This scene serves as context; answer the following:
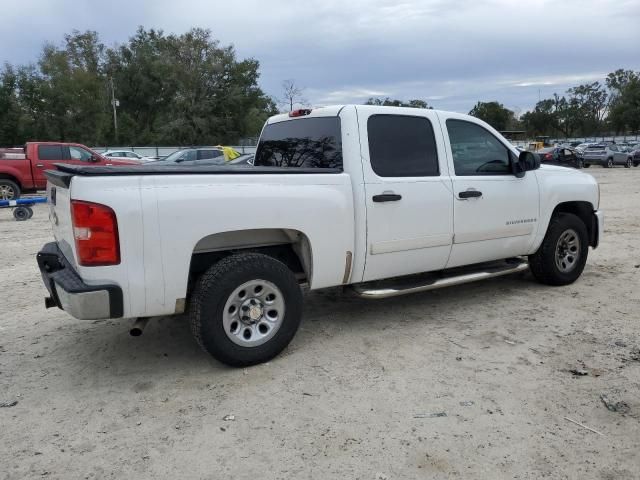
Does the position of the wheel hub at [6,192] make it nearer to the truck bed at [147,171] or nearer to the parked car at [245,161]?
the parked car at [245,161]

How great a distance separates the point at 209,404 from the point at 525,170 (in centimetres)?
377

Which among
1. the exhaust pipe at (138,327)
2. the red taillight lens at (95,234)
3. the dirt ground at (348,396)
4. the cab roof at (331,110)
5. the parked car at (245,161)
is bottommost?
the dirt ground at (348,396)

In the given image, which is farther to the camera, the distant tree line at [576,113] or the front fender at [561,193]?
Answer: the distant tree line at [576,113]

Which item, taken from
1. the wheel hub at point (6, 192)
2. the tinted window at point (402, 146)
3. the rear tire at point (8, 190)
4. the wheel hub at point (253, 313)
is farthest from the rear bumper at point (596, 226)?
the wheel hub at point (6, 192)

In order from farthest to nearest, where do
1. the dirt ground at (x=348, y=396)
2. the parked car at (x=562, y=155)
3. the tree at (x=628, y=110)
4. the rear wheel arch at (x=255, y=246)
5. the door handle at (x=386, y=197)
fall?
the tree at (x=628, y=110)
the parked car at (x=562, y=155)
the door handle at (x=386, y=197)
the rear wheel arch at (x=255, y=246)
the dirt ground at (x=348, y=396)

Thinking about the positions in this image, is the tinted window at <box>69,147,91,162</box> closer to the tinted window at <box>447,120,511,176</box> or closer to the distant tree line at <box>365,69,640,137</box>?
the tinted window at <box>447,120,511,176</box>

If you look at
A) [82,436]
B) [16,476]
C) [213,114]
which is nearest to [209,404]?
[82,436]

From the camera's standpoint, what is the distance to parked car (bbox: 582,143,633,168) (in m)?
36.0

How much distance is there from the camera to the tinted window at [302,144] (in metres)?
4.49

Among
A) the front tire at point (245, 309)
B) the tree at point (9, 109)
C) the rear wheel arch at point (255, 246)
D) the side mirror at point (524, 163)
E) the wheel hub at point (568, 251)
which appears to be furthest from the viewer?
the tree at point (9, 109)

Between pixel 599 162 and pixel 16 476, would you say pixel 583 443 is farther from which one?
pixel 599 162

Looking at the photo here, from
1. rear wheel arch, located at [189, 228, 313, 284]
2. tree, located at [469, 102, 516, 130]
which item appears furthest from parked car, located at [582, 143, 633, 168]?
tree, located at [469, 102, 516, 130]

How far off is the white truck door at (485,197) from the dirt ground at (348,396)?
639 mm

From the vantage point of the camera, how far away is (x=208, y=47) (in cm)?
5525
